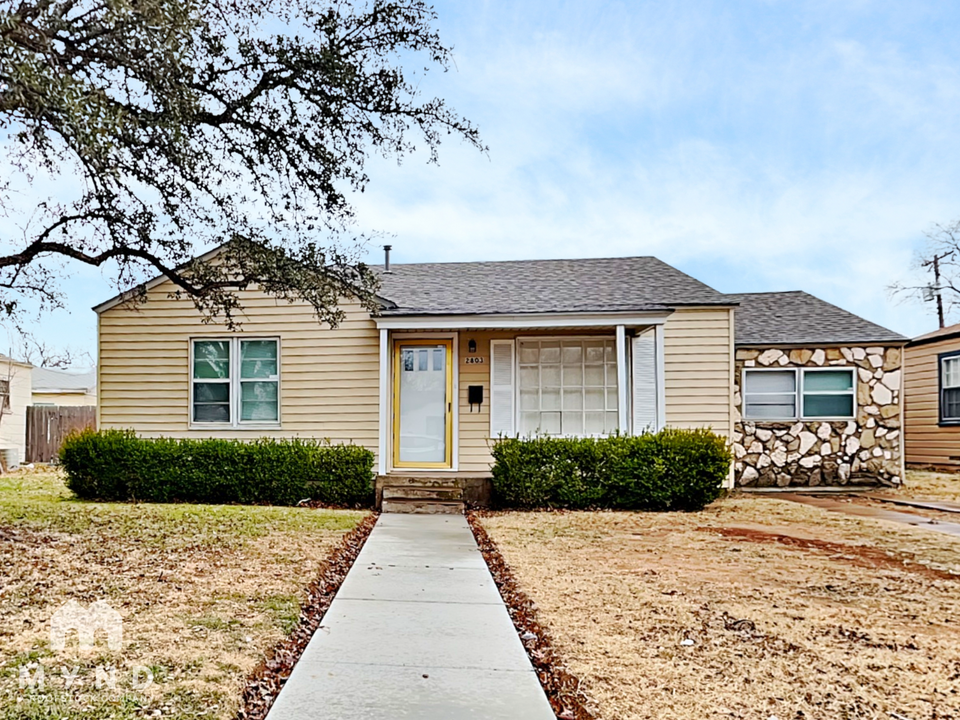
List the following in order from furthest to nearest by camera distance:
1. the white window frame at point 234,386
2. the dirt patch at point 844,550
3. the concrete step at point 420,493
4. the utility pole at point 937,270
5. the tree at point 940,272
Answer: the utility pole at point 937,270 < the tree at point 940,272 < the white window frame at point 234,386 < the concrete step at point 420,493 < the dirt patch at point 844,550

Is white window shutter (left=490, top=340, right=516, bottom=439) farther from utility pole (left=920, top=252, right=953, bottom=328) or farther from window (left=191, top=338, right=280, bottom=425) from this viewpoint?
utility pole (left=920, top=252, right=953, bottom=328)

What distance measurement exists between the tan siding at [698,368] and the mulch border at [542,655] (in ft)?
21.9

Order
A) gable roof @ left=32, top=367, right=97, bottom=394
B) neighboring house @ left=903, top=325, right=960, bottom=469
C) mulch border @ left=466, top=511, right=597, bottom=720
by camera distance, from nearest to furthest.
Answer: mulch border @ left=466, top=511, right=597, bottom=720 < neighboring house @ left=903, top=325, right=960, bottom=469 < gable roof @ left=32, top=367, right=97, bottom=394

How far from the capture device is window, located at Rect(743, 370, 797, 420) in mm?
13711

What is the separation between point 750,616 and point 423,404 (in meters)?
7.73

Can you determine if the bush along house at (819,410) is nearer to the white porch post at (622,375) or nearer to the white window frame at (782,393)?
the white window frame at (782,393)

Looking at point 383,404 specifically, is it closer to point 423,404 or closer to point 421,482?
point 423,404

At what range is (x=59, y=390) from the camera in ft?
89.0

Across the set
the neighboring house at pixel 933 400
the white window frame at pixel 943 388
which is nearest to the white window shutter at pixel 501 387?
the neighboring house at pixel 933 400

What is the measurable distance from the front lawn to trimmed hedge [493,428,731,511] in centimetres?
232

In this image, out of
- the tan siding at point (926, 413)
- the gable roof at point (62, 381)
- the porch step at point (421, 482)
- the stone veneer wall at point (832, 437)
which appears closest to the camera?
the porch step at point (421, 482)

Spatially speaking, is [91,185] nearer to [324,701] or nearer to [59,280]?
[59,280]

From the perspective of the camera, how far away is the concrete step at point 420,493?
10.3 meters

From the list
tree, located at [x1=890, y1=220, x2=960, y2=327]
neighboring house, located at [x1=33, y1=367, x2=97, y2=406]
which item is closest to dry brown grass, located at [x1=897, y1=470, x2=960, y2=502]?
tree, located at [x1=890, y1=220, x2=960, y2=327]
